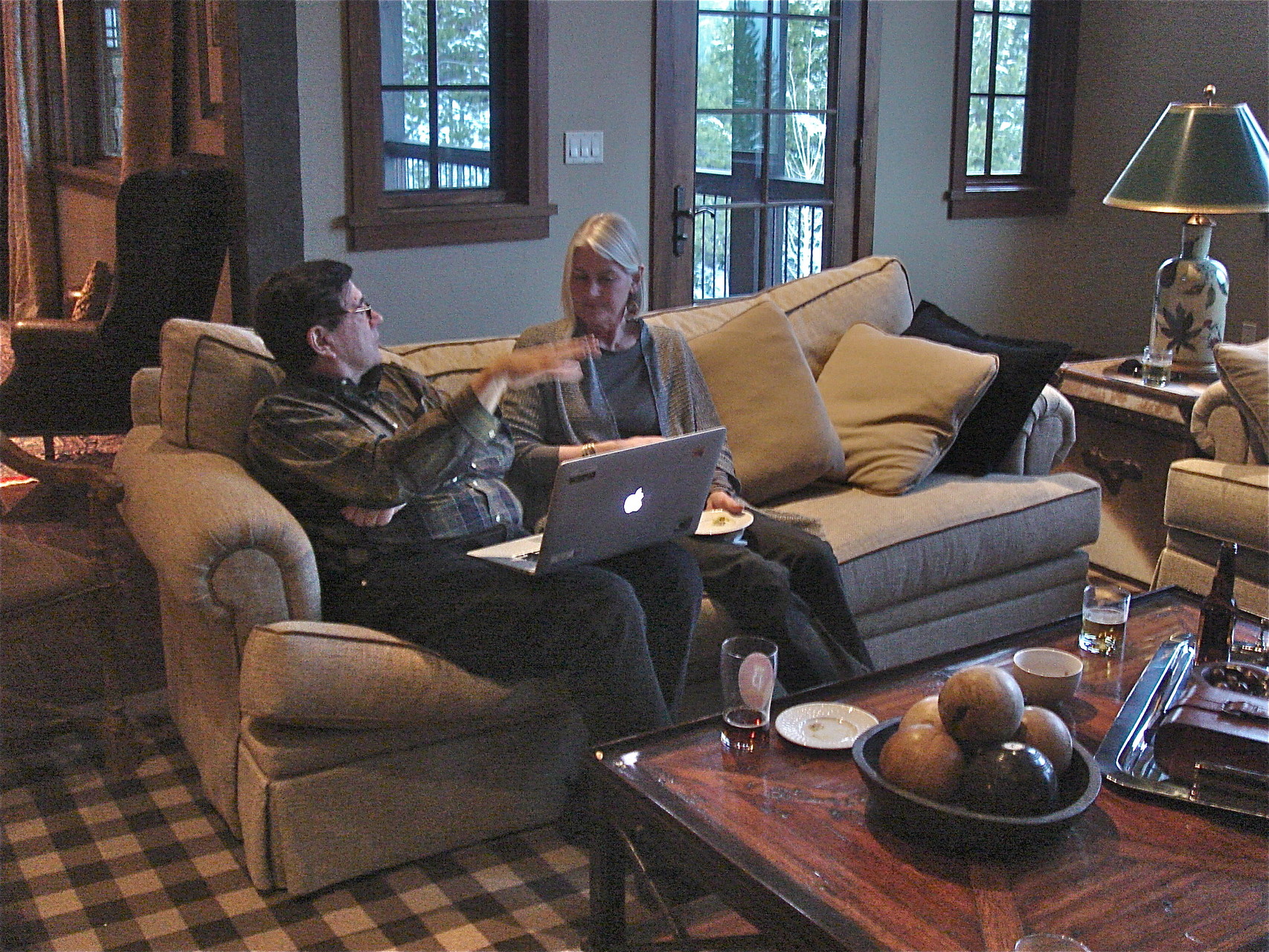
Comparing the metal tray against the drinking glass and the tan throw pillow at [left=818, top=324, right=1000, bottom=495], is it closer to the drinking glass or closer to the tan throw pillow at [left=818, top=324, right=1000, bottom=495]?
the tan throw pillow at [left=818, top=324, right=1000, bottom=495]

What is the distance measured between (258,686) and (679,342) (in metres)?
1.20

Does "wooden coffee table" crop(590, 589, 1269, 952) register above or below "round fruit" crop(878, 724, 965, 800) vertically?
below

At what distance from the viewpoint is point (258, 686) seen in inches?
80.4

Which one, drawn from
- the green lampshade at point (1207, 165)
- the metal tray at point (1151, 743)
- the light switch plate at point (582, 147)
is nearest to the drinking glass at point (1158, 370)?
the green lampshade at point (1207, 165)

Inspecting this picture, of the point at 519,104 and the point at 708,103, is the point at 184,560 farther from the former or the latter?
the point at 708,103

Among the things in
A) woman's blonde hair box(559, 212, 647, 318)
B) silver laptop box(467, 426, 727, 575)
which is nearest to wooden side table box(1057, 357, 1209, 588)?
woman's blonde hair box(559, 212, 647, 318)

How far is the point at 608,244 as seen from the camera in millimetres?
2611

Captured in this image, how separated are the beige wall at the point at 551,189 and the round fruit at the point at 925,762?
2.84 meters

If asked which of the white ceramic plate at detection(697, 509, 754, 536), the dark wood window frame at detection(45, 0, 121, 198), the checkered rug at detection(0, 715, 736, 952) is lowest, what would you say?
the checkered rug at detection(0, 715, 736, 952)

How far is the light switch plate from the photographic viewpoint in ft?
14.3

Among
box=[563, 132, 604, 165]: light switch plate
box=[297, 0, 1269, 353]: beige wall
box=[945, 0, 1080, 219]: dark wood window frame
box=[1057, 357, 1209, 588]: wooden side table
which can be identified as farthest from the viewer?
box=[945, 0, 1080, 219]: dark wood window frame

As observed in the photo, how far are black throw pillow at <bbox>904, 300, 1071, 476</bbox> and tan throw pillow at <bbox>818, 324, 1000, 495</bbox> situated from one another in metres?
0.06

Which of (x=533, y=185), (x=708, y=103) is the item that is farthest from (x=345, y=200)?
(x=708, y=103)

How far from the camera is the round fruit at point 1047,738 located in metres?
1.59
